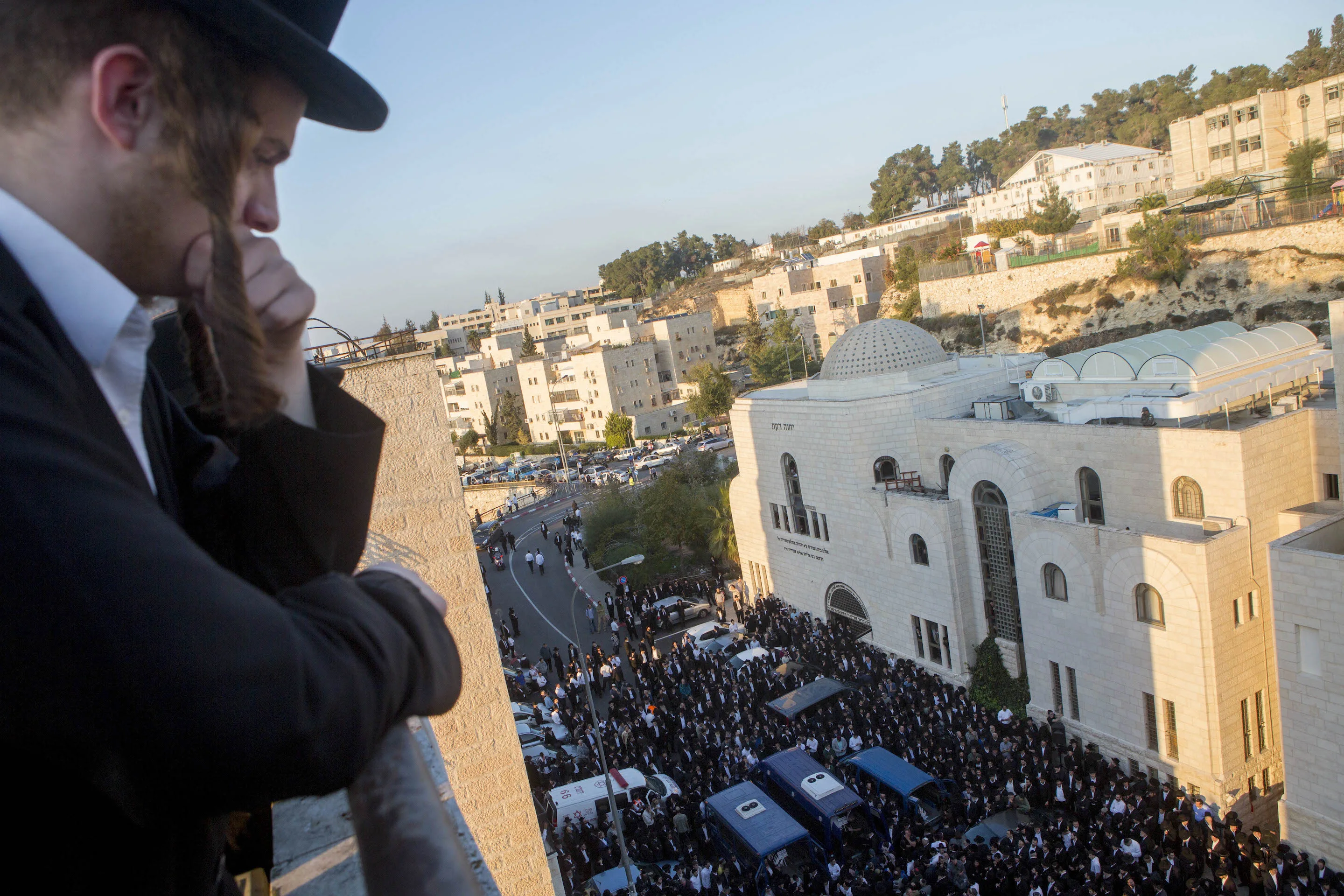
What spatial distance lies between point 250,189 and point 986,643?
20099mm

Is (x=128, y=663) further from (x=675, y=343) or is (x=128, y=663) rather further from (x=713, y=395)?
(x=675, y=343)

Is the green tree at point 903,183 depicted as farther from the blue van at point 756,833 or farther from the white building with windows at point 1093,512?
the blue van at point 756,833

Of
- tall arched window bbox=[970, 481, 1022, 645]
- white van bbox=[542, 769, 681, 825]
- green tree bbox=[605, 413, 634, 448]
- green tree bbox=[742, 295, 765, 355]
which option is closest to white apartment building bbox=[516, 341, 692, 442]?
green tree bbox=[605, 413, 634, 448]

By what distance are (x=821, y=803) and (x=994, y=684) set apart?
6.71 m

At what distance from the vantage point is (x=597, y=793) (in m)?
15.6

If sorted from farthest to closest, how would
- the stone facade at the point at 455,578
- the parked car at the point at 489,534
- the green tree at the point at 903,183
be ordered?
the green tree at the point at 903,183 → the parked car at the point at 489,534 → the stone facade at the point at 455,578

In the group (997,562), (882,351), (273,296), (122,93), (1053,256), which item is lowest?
(997,562)

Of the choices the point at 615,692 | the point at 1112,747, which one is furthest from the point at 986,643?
the point at 615,692

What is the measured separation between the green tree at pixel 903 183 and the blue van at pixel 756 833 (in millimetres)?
79371

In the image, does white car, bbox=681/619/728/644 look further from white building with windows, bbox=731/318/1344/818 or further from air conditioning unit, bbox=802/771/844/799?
air conditioning unit, bbox=802/771/844/799

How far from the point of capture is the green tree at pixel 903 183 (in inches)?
3378

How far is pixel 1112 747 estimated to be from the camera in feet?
52.4

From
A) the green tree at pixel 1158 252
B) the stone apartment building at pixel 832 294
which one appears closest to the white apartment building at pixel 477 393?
the stone apartment building at pixel 832 294

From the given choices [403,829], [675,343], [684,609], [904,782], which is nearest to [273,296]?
[403,829]
